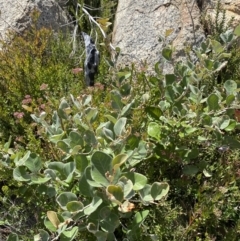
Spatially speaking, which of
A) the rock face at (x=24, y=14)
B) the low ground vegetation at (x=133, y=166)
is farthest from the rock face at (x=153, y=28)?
the low ground vegetation at (x=133, y=166)

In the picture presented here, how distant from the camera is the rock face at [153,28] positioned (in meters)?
3.16

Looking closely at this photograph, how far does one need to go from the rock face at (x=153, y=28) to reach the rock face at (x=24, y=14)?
521 millimetres

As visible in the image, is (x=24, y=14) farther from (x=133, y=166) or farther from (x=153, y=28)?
(x=133, y=166)

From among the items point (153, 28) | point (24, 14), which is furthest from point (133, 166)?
point (24, 14)

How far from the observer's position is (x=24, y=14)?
3.29m

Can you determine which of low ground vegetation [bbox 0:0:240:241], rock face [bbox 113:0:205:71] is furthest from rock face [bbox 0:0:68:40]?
low ground vegetation [bbox 0:0:240:241]

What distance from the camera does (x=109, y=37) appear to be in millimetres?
3406

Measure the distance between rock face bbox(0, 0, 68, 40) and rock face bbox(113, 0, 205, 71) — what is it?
52 centimetres

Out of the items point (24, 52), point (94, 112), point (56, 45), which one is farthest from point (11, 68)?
point (94, 112)

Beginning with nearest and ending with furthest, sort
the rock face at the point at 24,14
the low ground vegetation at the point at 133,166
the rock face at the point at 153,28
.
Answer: the low ground vegetation at the point at 133,166, the rock face at the point at 153,28, the rock face at the point at 24,14

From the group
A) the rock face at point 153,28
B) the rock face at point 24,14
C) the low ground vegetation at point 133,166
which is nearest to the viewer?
the low ground vegetation at point 133,166

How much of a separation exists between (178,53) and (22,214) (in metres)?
1.72

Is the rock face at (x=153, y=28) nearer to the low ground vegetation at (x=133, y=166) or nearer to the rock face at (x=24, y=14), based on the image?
the rock face at (x=24, y=14)

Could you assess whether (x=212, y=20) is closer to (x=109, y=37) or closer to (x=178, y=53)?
(x=178, y=53)
